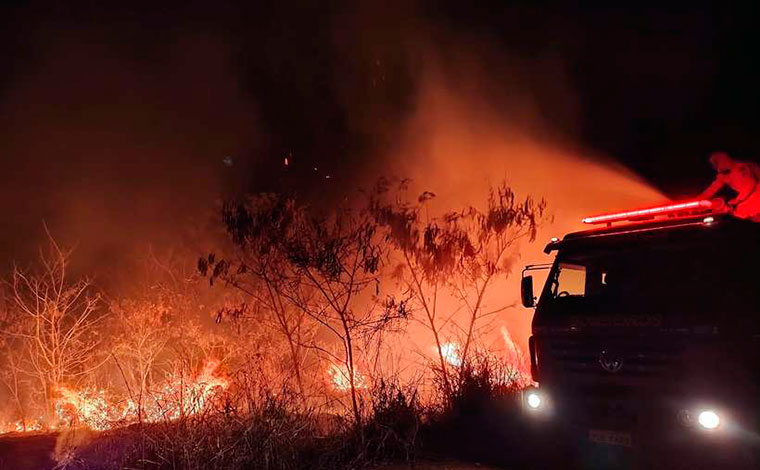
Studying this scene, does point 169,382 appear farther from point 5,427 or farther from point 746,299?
point 746,299

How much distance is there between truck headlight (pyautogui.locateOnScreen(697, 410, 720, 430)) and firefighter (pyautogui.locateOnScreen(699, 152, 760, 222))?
194 cm

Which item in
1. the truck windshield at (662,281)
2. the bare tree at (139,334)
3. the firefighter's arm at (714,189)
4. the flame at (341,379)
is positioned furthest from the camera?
the bare tree at (139,334)

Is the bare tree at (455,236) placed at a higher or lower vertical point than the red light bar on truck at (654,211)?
higher

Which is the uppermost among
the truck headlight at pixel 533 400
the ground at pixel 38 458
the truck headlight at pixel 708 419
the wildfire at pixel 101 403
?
the wildfire at pixel 101 403

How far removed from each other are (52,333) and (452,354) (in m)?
7.35

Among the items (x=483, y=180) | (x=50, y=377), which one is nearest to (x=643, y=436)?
(x=483, y=180)

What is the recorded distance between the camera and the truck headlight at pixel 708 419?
12.9 feet

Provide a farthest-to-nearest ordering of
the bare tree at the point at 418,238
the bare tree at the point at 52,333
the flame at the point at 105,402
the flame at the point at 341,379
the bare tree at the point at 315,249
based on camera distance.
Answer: the bare tree at the point at 52,333, the bare tree at the point at 418,238, the flame at the point at 105,402, the bare tree at the point at 315,249, the flame at the point at 341,379

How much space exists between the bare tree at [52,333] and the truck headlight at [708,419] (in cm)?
1013

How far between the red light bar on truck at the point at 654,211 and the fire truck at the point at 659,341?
0.01m

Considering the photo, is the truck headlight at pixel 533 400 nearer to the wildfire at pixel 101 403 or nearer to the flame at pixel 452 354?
the flame at pixel 452 354

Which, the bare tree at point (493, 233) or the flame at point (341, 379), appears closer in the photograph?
the flame at point (341, 379)

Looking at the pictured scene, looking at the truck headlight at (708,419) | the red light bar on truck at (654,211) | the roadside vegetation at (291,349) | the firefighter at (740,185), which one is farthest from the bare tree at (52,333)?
the firefighter at (740,185)

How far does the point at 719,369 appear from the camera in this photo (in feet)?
13.1
